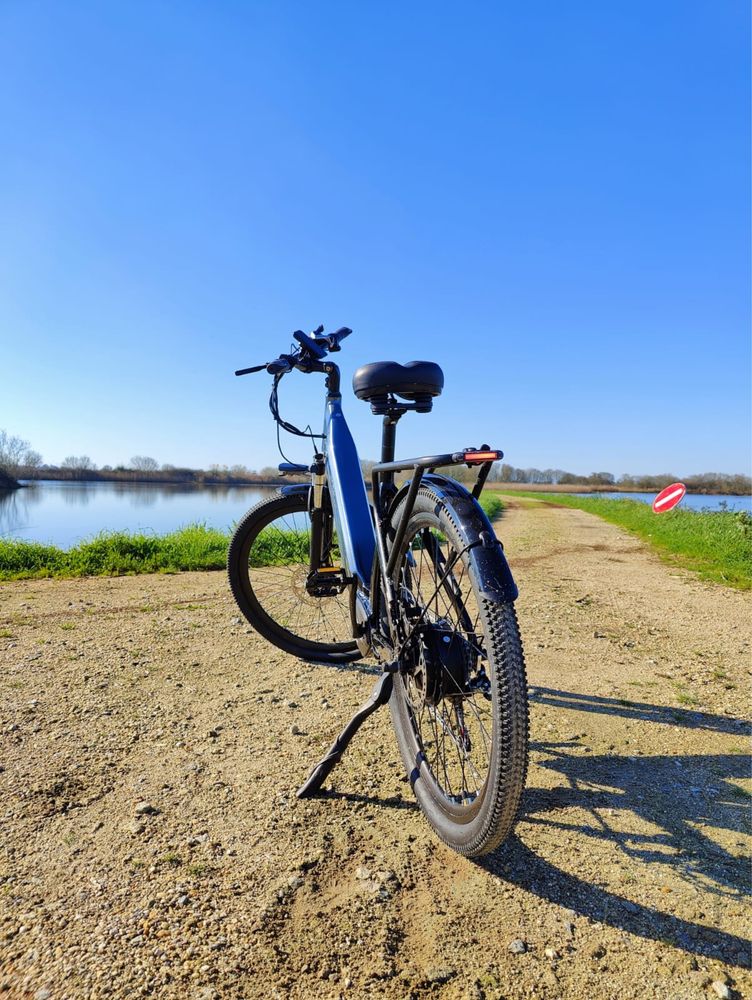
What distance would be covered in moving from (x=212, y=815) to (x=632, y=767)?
180cm

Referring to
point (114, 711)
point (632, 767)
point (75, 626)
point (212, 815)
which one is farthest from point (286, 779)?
point (75, 626)

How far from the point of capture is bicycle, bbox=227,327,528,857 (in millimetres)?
1657

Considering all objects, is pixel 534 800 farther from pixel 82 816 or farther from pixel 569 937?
pixel 82 816

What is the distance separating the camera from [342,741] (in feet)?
7.46

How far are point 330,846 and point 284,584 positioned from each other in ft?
7.45

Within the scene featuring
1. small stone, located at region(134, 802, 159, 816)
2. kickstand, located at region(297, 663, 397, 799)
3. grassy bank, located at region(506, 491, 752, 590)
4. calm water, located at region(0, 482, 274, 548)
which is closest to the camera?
small stone, located at region(134, 802, 159, 816)

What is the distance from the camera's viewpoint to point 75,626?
4.34 meters

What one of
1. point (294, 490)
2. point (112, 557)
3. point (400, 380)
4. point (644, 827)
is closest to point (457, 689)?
point (644, 827)

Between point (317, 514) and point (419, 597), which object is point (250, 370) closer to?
point (317, 514)

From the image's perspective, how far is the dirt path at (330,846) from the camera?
4.79ft

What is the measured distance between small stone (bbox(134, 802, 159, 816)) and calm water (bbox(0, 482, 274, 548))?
25.6 ft

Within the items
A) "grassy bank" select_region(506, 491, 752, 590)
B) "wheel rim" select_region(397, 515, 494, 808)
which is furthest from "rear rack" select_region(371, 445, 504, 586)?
"grassy bank" select_region(506, 491, 752, 590)

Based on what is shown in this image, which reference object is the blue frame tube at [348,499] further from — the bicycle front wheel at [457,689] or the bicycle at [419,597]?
the bicycle front wheel at [457,689]

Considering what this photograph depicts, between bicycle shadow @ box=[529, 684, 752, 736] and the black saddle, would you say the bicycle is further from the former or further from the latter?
bicycle shadow @ box=[529, 684, 752, 736]
